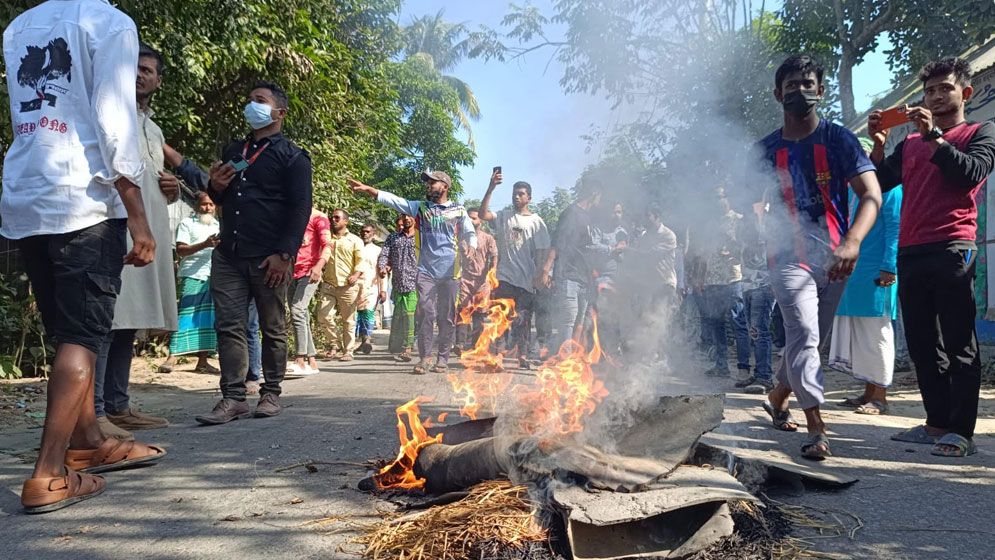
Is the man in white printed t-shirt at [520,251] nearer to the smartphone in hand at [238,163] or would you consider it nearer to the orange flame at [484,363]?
the orange flame at [484,363]

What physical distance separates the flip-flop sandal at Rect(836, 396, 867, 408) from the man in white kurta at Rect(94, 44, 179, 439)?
5.33m

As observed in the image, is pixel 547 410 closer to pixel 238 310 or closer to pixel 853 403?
pixel 238 310

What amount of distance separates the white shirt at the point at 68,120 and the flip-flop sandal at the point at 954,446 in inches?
175

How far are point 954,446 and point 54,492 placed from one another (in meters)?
4.56

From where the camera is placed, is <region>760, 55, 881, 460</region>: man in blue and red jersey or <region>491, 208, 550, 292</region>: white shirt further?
<region>491, 208, 550, 292</region>: white shirt

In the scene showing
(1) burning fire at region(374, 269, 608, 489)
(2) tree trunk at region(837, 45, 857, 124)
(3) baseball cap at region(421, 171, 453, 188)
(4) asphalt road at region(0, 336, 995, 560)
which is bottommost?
(4) asphalt road at region(0, 336, 995, 560)

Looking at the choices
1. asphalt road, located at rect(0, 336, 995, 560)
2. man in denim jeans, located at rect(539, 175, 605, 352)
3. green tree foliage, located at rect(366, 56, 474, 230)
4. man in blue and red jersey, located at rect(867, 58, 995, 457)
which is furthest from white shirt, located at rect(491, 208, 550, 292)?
green tree foliage, located at rect(366, 56, 474, 230)

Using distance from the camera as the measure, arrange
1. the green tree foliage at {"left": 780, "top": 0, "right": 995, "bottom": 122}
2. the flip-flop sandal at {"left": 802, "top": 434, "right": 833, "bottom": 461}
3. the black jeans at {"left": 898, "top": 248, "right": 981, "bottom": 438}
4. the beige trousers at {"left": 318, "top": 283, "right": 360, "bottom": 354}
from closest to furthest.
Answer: the flip-flop sandal at {"left": 802, "top": 434, "right": 833, "bottom": 461} < the black jeans at {"left": 898, "top": 248, "right": 981, "bottom": 438} < the beige trousers at {"left": 318, "top": 283, "right": 360, "bottom": 354} < the green tree foliage at {"left": 780, "top": 0, "right": 995, "bottom": 122}

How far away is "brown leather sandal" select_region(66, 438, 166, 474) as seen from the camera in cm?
340

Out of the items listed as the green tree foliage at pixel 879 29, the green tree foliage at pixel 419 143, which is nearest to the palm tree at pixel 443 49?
the green tree foliage at pixel 419 143

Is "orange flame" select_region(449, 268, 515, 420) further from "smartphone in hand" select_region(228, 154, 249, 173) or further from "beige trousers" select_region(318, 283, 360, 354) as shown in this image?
"beige trousers" select_region(318, 283, 360, 354)

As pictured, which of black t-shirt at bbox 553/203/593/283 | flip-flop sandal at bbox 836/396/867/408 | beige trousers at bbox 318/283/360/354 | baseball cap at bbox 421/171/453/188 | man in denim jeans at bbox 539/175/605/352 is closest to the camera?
flip-flop sandal at bbox 836/396/867/408

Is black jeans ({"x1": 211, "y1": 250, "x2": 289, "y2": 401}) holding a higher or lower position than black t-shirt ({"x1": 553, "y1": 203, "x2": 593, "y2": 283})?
lower

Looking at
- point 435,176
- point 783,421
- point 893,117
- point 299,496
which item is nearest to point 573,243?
point 435,176
